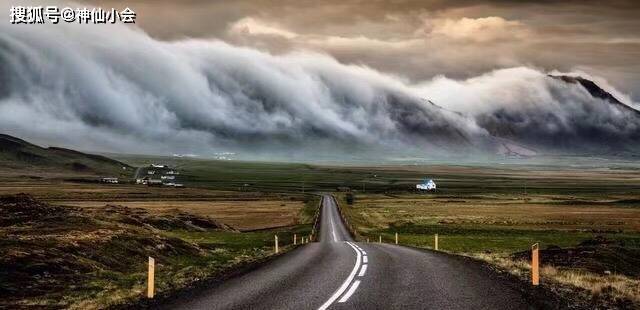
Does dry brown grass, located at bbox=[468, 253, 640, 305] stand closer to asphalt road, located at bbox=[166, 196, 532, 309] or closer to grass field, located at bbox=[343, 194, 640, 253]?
asphalt road, located at bbox=[166, 196, 532, 309]

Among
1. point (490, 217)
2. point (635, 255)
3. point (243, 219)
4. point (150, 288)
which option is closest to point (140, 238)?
point (150, 288)

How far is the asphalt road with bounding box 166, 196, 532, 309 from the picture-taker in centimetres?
1538

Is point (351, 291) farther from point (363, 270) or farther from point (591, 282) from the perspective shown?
point (591, 282)

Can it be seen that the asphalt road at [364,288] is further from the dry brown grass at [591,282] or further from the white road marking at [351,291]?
the dry brown grass at [591,282]

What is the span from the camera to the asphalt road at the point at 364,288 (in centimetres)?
1538

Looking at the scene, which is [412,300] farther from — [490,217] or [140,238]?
[490,217]

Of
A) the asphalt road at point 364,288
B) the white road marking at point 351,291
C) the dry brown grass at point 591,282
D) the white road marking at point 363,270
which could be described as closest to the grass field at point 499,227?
the dry brown grass at point 591,282

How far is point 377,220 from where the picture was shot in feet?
345

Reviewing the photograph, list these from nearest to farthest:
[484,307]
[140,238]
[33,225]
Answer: [484,307] → [140,238] → [33,225]

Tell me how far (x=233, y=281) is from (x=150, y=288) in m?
3.21

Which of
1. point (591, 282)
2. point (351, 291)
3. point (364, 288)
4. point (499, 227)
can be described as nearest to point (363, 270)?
point (364, 288)

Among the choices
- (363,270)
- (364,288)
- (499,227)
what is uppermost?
(364,288)

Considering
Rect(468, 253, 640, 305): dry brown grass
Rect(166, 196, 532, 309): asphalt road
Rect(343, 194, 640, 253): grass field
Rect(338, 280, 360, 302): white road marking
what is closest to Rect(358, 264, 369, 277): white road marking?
Rect(166, 196, 532, 309): asphalt road

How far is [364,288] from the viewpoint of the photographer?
1781 centimetres
